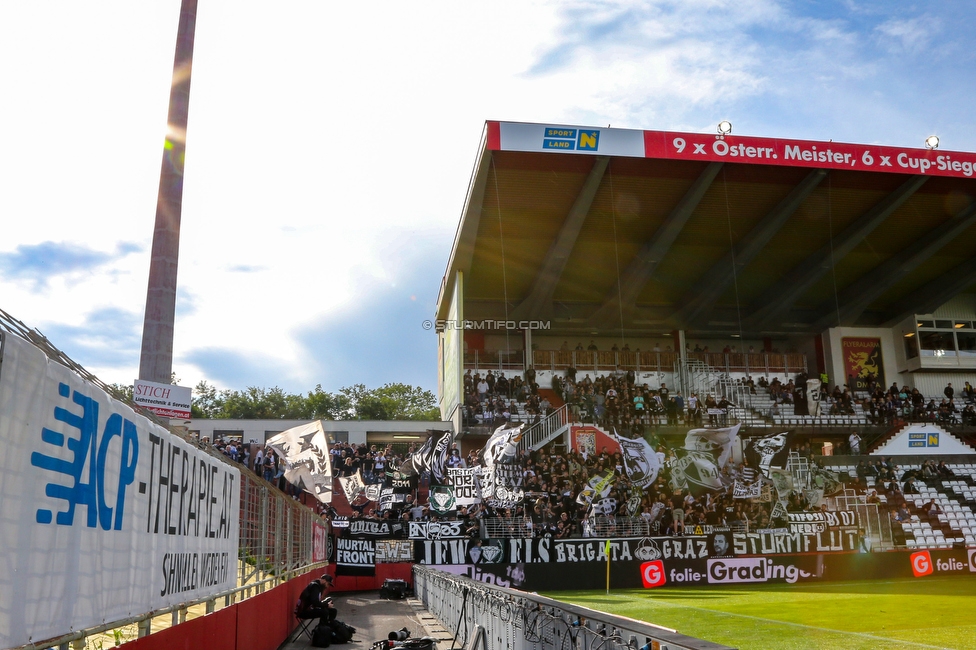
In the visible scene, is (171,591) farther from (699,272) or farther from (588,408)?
(699,272)

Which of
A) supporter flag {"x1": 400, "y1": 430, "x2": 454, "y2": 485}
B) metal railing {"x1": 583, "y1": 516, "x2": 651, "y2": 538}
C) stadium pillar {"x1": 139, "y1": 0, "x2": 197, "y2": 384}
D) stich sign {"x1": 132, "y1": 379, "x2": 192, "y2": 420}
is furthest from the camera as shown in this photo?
supporter flag {"x1": 400, "y1": 430, "x2": 454, "y2": 485}

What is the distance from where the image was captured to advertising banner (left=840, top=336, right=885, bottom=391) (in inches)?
1897

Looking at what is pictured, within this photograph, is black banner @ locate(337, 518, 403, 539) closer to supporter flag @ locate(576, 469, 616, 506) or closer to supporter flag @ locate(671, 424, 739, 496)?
supporter flag @ locate(576, 469, 616, 506)

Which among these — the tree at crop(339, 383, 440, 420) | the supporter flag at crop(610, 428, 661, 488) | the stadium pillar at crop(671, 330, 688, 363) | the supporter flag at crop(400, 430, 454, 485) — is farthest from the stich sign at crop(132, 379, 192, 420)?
the tree at crop(339, 383, 440, 420)

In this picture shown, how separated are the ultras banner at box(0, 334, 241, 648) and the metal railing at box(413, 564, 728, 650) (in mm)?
3258

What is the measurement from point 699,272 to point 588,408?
41.4ft

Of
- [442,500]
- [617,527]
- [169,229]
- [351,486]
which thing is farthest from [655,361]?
[169,229]

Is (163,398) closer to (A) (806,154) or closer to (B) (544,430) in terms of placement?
(B) (544,430)

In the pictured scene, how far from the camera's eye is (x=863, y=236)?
3866 centimetres

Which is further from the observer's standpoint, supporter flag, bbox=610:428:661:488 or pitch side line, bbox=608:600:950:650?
supporter flag, bbox=610:428:661:488

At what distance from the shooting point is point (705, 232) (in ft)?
130

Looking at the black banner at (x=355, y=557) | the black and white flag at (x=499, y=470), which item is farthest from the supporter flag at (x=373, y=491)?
the black and white flag at (x=499, y=470)

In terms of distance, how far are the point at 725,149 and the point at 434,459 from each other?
1746 centimetres

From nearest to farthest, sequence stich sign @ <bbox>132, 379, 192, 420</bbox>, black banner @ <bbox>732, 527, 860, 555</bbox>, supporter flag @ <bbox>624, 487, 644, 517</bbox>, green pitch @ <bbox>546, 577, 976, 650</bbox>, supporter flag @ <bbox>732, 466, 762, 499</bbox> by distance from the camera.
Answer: stich sign @ <bbox>132, 379, 192, 420</bbox> → green pitch @ <bbox>546, 577, 976, 650</bbox> → black banner @ <bbox>732, 527, 860, 555</bbox> → supporter flag @ <bbox>624, 487, 644, 517</bbox> → supporter flag @ <bbox>732, 466, 762, 499</bbox>
